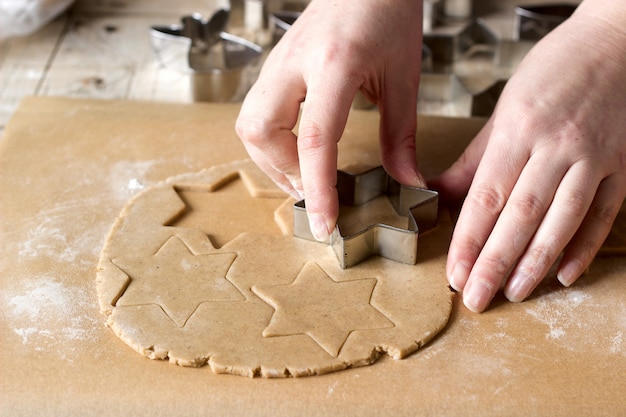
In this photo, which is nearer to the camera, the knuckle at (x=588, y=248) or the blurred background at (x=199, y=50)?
the knuckle at (x=588, y=248)

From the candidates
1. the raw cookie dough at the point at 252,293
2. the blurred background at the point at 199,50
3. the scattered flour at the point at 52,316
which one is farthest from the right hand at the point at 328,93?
the blurred background at the point at 199,50

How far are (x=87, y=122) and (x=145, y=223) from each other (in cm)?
54

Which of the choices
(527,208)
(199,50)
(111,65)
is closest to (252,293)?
(527,208)

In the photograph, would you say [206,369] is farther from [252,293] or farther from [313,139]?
[313,139]

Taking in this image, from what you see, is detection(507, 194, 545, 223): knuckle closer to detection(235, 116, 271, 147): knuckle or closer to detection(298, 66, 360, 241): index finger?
detection(298, 66, 360, 241): index finger

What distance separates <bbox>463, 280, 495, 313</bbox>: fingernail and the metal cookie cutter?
0.15m

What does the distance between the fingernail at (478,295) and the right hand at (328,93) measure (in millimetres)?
280

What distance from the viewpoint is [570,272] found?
4.98 feet

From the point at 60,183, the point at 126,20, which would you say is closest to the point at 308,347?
the point at 60,183

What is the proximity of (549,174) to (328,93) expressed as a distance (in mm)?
439

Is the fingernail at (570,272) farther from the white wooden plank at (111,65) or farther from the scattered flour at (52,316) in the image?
the white wooden plank at (111,65)

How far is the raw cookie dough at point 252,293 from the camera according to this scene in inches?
53.3

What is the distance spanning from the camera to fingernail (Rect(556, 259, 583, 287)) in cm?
152

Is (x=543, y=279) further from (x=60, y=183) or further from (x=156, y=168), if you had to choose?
(x=60, y=183)
